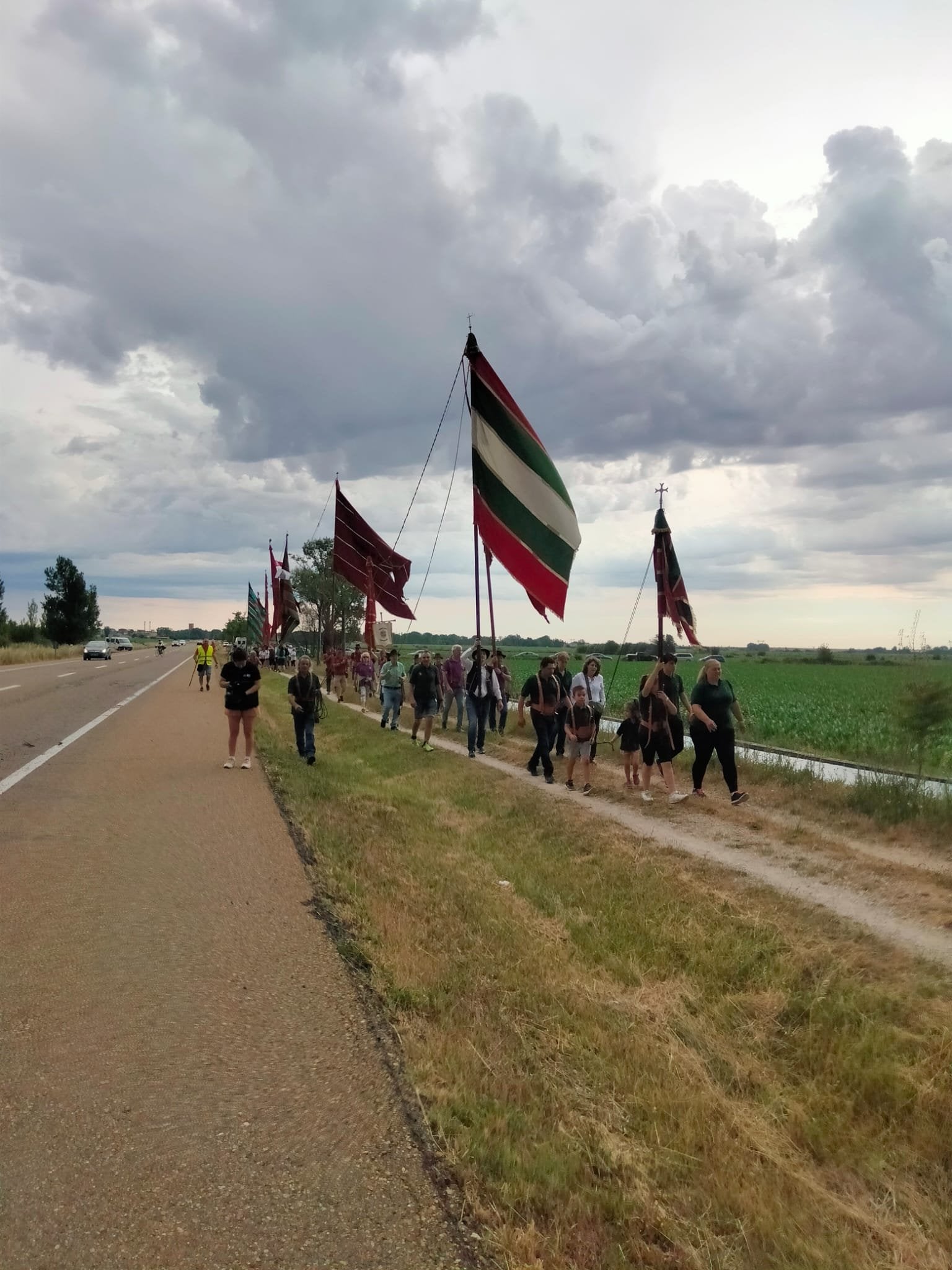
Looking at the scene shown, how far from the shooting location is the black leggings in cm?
1117

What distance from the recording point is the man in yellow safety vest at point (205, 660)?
29.7 meters

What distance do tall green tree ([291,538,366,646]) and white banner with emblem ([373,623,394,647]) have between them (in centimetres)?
5863

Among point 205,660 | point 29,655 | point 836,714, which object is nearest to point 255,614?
point 29,655

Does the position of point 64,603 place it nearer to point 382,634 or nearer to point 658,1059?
point 382,634

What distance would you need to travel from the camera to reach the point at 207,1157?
3223 mm

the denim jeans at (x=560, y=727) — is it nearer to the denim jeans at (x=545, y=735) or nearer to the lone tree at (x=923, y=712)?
the denim jeans at (x=545, y=735)

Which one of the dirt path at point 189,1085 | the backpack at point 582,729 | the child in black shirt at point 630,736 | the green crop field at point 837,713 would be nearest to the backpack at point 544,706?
the backpack at point 582,729

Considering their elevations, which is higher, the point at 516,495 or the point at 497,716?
the point at 516,495

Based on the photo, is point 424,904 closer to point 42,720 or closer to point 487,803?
point 487,803

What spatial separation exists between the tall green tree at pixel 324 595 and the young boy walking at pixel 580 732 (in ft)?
234

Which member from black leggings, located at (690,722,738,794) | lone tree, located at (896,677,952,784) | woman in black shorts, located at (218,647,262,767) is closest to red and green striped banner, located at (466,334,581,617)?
black leggings, located at (690,722,738,794)

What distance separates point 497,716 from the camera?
2016 cm

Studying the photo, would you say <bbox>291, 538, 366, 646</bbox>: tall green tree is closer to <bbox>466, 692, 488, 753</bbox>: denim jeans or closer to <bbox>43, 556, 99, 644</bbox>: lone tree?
<bbox>43, 556, 99, 644</bbox>: lone tree

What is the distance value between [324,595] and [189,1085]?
274 ft
